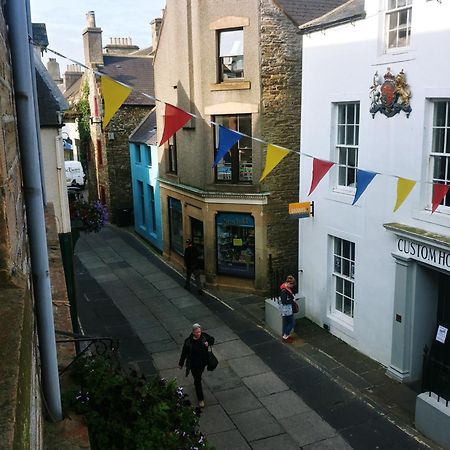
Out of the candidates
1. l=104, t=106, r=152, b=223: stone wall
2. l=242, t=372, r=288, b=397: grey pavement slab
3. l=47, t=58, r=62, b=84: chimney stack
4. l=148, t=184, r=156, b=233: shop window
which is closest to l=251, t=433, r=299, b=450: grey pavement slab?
l=242, t=372, r=288, b=397: grey pavement slab

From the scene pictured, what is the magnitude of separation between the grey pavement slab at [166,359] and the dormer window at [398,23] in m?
8.10

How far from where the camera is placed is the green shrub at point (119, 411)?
343 cm

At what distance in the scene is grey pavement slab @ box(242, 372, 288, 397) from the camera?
34.1ft

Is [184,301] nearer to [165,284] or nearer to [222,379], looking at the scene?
[165,284]

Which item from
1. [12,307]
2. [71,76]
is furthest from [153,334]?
[71,76]

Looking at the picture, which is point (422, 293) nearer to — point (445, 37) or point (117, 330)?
point (445, 37)

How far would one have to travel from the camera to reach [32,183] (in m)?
2.57

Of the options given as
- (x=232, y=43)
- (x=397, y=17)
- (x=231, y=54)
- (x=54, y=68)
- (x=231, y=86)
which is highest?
(x=54, y=68)

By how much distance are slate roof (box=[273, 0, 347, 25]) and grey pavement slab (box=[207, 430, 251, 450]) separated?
38.4ft

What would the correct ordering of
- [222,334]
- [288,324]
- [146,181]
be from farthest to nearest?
[146,181] → [222,334] → [288,324]

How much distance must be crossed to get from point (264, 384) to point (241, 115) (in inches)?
329

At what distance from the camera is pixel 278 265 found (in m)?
16.4

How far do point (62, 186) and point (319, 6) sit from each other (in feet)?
35.2

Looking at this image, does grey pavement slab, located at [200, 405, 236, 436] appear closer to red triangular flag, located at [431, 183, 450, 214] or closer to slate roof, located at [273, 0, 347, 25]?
red triangular flag, located at [431, 183, 450, 214]
